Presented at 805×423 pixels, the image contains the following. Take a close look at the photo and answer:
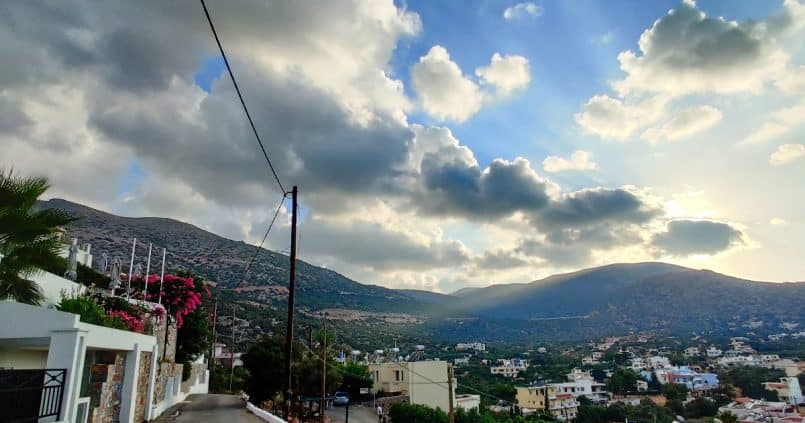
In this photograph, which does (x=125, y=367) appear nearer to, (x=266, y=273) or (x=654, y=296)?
(x=266, y=273)

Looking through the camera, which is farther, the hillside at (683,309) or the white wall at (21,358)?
the hillside at (683,309)

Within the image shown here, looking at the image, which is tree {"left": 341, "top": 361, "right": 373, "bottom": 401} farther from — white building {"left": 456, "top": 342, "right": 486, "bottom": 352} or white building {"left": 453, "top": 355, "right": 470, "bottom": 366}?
white building {"left": 456, "top": 342, "right": 486, "bottom": 352}

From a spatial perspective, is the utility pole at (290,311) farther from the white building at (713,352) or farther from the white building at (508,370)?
the white building at (713,352)

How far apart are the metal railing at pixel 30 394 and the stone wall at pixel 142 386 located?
6.50m

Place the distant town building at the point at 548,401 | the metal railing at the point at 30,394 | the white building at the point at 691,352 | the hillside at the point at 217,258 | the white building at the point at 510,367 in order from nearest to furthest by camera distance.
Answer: the metal railing at the point at 30,394 → the hillside at the point at 217,258 → the distant town building at the point at 548,401 → the white building at the point at 510,367 → the white building at the point at 691,352

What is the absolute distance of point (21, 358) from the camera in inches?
591

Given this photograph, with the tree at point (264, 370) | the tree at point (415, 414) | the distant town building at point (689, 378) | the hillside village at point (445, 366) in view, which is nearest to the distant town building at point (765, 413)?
the hillside village at point (445, 366)

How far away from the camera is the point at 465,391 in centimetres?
8100

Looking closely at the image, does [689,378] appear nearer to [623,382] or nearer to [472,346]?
[623,382]

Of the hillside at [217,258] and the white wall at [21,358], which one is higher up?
the hillside at [217,258]

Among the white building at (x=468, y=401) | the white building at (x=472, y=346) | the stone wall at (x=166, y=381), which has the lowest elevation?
the white building at (x=468, y=401)

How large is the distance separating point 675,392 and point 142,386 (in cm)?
9011

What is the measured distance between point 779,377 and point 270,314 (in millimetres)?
90794

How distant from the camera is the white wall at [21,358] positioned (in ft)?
46.8
